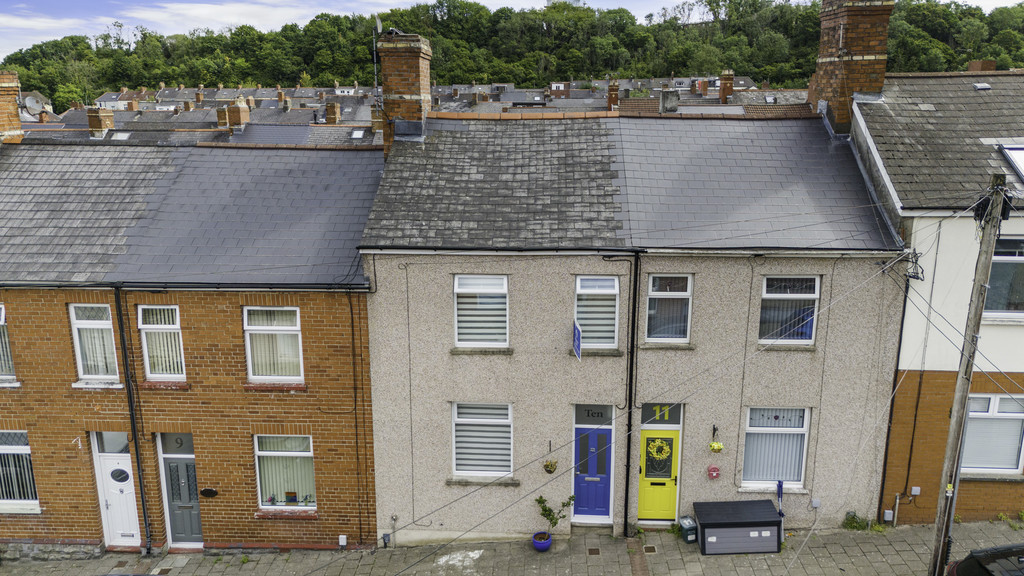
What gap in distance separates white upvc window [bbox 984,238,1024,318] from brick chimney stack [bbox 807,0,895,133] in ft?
11.8

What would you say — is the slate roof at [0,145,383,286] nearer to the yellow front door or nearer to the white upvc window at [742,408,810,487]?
the yellow front door

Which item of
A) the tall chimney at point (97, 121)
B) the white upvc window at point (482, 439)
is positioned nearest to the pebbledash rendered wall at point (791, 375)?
the white upvc window at point (482, 439)

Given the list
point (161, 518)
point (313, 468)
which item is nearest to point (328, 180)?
point (313, 468)

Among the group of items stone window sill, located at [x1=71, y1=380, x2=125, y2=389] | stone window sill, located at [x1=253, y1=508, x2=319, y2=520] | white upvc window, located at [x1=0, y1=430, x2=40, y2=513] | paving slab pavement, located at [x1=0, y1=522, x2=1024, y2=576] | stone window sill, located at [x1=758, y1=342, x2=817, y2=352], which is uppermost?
stone window sill, located at [x1=758, y1=342, x2=817, y2=352]

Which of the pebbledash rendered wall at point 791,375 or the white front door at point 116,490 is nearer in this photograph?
the pebbledash rendered wall at point 791,375

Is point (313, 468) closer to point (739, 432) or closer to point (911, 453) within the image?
point (739, 432)

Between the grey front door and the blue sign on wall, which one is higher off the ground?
the blue sign on wall

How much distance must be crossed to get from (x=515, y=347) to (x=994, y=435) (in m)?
8.70

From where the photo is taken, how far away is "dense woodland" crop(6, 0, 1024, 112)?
100062 millimetres

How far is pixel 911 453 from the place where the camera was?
1103 centimetres

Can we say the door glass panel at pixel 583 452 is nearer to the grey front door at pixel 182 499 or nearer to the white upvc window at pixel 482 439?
the white upvc window at pixel 482 439

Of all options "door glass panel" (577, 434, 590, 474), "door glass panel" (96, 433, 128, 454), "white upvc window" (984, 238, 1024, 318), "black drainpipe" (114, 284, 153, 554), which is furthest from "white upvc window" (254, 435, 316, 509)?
"white upvc window" (984, 238, 1024, 318)

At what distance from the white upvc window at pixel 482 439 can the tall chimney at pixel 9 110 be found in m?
11.4

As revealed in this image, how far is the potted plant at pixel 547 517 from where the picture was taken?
11031mm
